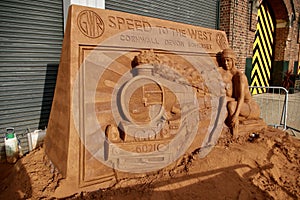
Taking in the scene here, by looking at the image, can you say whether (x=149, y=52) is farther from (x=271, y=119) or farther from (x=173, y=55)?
(x=271, y=119)

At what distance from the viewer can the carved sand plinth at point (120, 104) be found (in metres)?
2.31

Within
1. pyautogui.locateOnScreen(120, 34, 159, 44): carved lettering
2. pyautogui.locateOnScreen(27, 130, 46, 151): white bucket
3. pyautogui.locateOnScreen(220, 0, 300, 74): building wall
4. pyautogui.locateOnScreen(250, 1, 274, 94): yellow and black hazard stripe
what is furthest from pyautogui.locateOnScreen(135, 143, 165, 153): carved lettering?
pyautogui.locateOnScreen(250, 1, 274, 94): yellow and black hazard stripe

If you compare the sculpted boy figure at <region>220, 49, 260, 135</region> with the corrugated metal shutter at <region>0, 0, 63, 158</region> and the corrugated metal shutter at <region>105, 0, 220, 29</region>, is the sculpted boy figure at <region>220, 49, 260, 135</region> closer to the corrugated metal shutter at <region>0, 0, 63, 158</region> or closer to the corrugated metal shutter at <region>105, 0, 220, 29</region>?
the corrugated metal shutter at <region>105, 0, 220, 29</region>

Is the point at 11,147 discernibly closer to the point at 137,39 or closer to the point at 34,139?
the point at 34,139

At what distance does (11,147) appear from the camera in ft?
10.6

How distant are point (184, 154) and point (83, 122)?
147 cm

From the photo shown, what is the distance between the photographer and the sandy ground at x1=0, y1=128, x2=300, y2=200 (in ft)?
7.36

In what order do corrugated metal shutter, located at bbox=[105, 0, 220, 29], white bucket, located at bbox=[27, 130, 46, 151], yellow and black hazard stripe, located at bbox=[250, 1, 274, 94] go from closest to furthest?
white bucket, located at bbox=[27, 130, 46, 151], corrugated metal shutter, located at bbox=[105, 0, 220, 29], yellow and black hazard stripe, located at bbox=[250, 1, 274, 94]

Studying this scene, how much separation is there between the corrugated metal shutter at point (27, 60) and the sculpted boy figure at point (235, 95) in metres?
3.20

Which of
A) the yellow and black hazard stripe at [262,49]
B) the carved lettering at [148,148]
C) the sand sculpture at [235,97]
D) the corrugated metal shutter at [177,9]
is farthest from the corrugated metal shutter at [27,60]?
the yellow and black hazard stripe at [262,49]

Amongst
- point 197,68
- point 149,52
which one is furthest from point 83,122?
point 197,68

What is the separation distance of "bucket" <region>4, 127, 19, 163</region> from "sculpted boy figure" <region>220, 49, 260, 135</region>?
3.53 m

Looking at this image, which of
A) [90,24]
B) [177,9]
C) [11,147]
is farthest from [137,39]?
[177,9]

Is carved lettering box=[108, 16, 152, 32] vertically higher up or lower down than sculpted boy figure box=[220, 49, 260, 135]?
higher up
